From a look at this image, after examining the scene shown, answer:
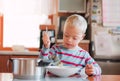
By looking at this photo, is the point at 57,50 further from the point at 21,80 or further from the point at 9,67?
the point at 9,67

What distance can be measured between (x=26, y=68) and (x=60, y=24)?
2.47 meters

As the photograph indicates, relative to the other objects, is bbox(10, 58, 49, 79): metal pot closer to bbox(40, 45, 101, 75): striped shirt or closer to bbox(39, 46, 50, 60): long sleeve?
bbox(39, 46, 50, 60): long sleeve

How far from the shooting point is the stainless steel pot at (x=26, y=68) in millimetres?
1150

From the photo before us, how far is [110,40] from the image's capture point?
3.29 m

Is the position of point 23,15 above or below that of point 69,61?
above

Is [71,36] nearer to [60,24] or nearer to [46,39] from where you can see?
[46,39]

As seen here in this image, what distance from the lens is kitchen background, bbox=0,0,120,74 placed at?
3287 millimetres

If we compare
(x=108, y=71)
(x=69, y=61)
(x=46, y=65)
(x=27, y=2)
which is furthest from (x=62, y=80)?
(x=27, y=2)

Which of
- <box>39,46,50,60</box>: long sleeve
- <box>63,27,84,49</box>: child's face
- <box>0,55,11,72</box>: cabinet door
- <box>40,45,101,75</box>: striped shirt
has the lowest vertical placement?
<box>0,55,11,72</box>: cabinet door

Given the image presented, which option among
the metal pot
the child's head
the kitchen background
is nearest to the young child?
the child's head

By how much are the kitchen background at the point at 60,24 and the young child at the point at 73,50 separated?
165 centimetres

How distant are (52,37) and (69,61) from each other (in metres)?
1.89

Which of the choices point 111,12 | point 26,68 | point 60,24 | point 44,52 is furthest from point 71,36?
point 60,24

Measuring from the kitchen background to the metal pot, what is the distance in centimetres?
212
